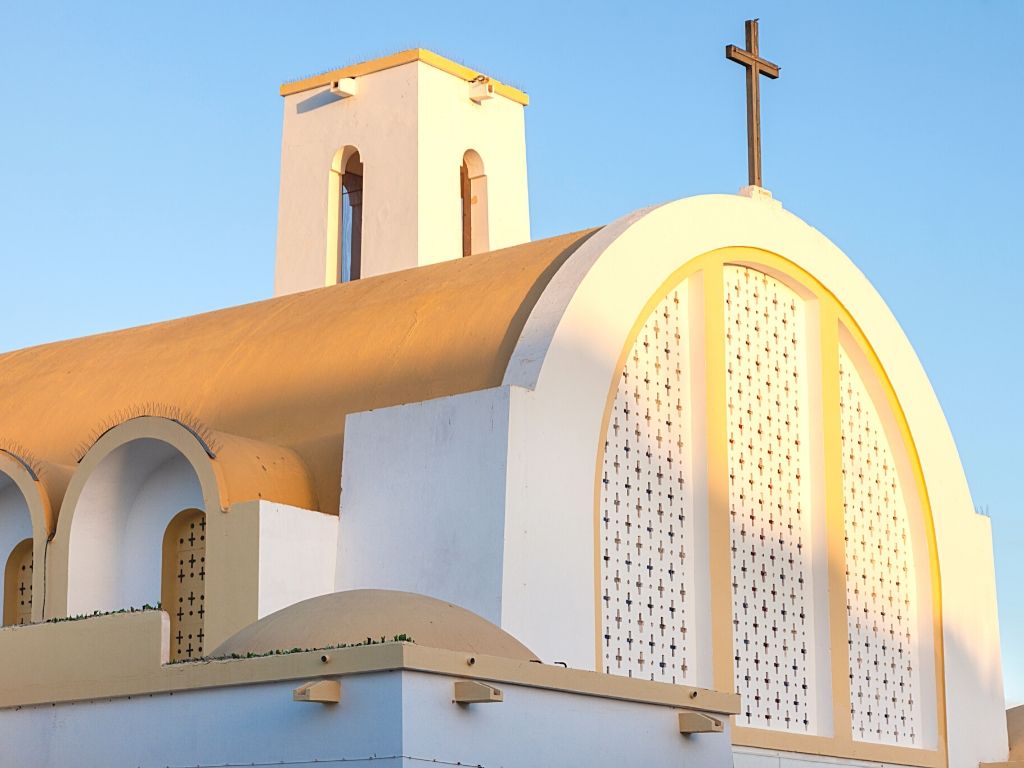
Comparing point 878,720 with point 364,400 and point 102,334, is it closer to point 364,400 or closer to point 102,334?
point 364,400

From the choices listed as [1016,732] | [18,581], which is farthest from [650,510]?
[1016,732]

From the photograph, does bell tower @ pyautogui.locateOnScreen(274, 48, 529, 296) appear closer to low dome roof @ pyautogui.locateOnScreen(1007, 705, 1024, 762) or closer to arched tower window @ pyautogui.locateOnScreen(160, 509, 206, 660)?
arched tower window @ pyautogui.locateOnScreen(160, 509, 206, 660)

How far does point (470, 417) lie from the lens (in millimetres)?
13188

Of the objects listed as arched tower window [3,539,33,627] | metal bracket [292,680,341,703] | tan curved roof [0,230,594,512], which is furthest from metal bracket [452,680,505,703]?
arched tower window [3,539,33,627]

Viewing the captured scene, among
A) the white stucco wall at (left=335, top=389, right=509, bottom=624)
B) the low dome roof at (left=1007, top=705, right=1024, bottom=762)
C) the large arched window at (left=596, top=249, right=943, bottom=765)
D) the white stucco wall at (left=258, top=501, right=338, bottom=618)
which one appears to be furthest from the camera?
the low dome roof at (left=1007, top=705, right=1024, bottom=762)

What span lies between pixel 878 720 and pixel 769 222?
4.58 metres

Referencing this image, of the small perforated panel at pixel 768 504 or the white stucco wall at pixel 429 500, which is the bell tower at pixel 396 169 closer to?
the small perforated panel at pixel 768 504

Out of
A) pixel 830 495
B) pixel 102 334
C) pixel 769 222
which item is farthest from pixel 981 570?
pixel 102 334

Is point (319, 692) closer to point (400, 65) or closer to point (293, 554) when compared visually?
point (293, 554)

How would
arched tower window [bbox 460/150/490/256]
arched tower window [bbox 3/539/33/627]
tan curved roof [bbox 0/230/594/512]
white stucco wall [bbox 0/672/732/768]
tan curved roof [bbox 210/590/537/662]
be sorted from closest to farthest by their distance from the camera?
white stucco wall [bbox 0/672/732/768] < tan curved roof [bbox 210/590/537/662] < tan curved roof [bbox 0/230/594/512] < arched tower window [bbox 3/539/33/627] < arched tower window [bbox 460/150/490/256]

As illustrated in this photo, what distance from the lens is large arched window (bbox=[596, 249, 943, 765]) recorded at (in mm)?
14188

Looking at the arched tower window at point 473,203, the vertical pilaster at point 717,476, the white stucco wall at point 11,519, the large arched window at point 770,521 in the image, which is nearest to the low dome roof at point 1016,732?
the large arched window at point 770,521

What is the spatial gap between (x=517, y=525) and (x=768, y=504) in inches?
141

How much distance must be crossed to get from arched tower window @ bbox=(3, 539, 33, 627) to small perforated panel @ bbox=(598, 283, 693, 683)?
529 cm
